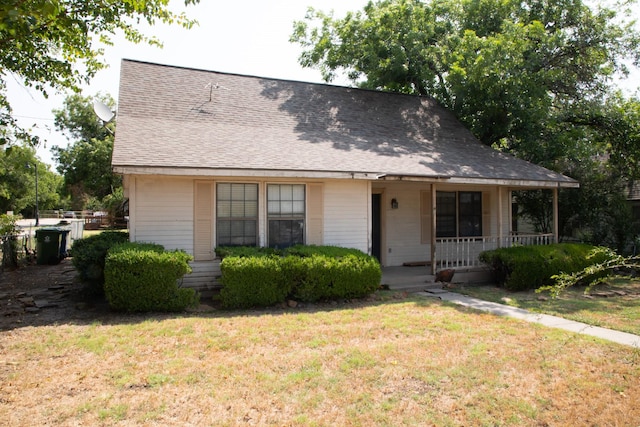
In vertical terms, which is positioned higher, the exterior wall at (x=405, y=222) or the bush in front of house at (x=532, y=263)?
the exterior wall at (x=405, y=222)

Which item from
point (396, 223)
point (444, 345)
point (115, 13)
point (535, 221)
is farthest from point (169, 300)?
point (535, 221)

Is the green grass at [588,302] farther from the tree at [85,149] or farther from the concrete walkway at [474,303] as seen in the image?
the tree at [85,149]

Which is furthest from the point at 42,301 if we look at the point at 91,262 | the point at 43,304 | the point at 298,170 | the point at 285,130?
the point at 285,130

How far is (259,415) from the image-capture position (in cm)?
386

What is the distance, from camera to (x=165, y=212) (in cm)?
857

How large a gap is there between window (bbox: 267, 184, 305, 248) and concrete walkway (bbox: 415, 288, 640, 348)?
3142 mm

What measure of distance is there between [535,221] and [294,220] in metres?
11.0

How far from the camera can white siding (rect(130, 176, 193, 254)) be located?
838cm

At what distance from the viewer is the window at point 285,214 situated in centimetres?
943

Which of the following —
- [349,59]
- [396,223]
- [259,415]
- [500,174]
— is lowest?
[259,415]

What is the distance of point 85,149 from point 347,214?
105 feet

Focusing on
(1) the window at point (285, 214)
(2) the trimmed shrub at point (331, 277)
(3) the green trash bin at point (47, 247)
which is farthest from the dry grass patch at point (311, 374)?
(3) the green trash bin at point (47, 247)

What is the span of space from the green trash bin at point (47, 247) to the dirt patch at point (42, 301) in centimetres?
208

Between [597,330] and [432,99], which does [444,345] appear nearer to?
[597,330]
